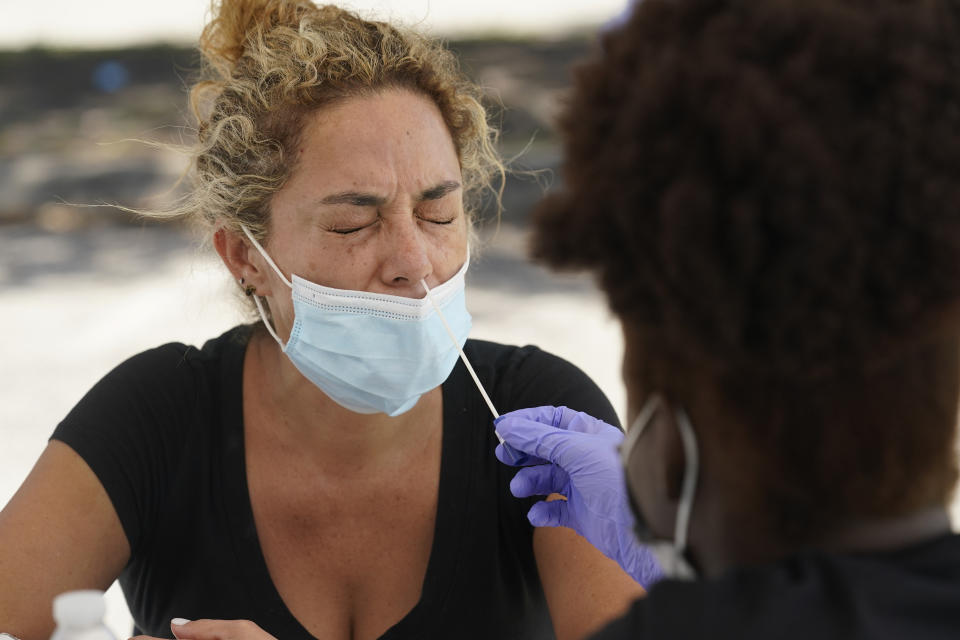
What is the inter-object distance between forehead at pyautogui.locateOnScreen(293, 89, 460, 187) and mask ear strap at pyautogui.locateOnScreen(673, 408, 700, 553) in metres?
1.02

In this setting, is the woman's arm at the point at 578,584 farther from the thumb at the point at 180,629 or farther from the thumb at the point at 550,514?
the thumb at the point at 180,629

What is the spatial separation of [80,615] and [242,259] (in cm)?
98

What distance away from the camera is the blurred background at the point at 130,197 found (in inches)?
183

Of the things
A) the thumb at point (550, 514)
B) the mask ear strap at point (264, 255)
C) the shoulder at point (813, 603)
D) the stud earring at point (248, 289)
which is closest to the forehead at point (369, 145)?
the mask ear strap at point (264, 255)

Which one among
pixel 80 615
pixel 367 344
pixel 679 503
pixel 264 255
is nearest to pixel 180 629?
pixel 80 615

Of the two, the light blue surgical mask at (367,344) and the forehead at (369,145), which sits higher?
the forehead at (369,145)

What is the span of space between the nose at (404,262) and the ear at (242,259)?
265mm

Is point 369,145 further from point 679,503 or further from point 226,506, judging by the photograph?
point 679,503

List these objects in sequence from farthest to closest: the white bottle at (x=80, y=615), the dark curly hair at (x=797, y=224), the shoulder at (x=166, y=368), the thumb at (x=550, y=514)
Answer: the shoulder at (x=166, y=368) → the thumb at (x=550, y=514) → the white bottle at (x=80, y=615) → the dark curly hair at (x=797, y=224)

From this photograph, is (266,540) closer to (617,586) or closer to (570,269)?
(617,586)

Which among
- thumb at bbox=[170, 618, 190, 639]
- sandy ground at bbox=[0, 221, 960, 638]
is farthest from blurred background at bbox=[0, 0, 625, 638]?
thumb at bbox=[170, 618, 190, 639]

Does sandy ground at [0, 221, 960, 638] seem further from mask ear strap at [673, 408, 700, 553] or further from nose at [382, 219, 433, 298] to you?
mask ear strap at [673, 408, 700, 553]

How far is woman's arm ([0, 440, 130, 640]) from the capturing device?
1685 mm

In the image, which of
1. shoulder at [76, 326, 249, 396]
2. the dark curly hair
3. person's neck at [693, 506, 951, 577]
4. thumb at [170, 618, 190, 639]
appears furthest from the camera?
shoulder at [76, 326, 249, 396]
